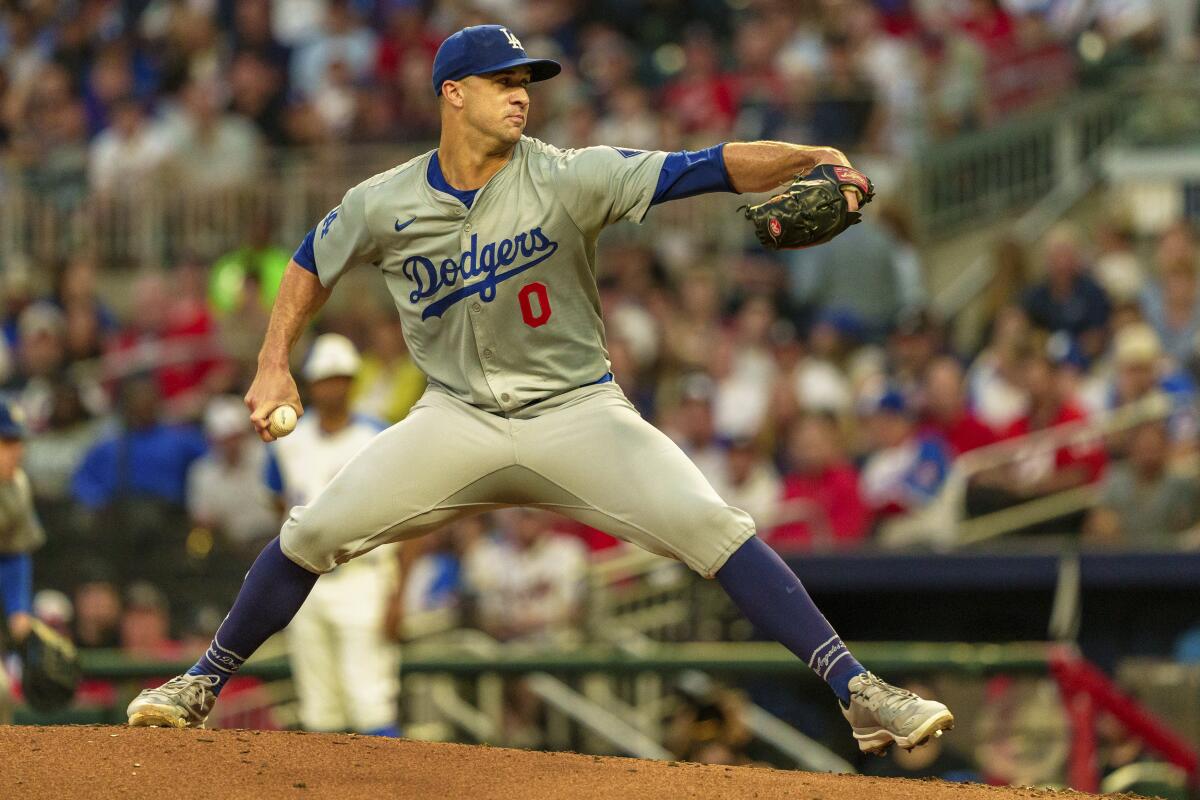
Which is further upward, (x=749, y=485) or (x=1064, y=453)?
(x=1064, y=453)

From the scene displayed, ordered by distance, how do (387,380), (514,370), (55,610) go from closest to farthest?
1. (514,370)
2. (55,610)
3. (387,380)

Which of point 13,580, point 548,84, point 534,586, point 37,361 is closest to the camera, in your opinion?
point 13,580

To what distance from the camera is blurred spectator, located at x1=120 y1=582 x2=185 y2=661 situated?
451 inches

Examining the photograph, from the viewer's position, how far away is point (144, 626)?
11500 millimetres

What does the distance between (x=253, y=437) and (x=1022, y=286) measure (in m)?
4.72

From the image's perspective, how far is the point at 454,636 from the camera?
440 inches

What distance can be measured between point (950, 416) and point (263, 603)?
608 centimetres

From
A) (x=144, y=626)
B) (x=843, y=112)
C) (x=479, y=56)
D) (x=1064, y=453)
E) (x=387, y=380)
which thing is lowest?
(x=144, y=626)

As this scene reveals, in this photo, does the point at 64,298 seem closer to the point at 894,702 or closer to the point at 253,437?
the point at 253,437

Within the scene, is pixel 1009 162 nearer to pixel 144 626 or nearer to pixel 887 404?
pixel 887 404

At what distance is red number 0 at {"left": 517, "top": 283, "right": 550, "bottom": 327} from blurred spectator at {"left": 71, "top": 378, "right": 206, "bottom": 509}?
7283 millimetres

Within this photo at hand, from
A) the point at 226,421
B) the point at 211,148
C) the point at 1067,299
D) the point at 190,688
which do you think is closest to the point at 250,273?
the point at 226,421

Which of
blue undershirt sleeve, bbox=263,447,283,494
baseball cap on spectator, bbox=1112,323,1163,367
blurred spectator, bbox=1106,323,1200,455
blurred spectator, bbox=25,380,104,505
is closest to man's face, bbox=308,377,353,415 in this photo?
blue undershirt sleeve, bbox=263,447,283,494

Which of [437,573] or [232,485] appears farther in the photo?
[232,485]
